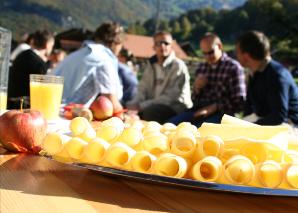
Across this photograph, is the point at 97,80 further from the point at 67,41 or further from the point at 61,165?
the point at 67,41

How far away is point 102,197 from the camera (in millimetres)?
657

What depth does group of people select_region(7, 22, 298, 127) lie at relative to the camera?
3.12 metres

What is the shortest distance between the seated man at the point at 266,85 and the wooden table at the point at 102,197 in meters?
2.84

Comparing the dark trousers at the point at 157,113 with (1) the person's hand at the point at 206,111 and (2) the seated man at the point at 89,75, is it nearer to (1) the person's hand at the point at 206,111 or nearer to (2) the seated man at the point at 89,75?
(1) the person's hand at the point at 206,111

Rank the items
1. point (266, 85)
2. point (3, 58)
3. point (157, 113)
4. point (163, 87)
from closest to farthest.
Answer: point (3, 58)
point (266, 85)
point (157, 113)
point (163, 87)

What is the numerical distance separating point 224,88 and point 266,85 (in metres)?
1.07

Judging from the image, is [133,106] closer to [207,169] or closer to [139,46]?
[207,169]

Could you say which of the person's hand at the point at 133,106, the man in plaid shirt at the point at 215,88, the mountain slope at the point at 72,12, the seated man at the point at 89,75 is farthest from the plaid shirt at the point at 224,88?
the mountain slope at the point at 72,12

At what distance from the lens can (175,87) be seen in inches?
188

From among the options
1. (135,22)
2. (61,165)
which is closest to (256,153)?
(61,165)

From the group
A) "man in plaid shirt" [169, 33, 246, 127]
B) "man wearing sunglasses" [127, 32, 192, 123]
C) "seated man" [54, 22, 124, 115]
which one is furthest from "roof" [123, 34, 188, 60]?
"seated man" [54, 22, 124, 115]

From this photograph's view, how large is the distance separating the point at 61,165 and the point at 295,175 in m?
0.43

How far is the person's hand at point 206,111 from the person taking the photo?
4.43 m

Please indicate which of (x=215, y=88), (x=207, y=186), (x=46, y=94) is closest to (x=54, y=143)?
(x=207, y=186)
